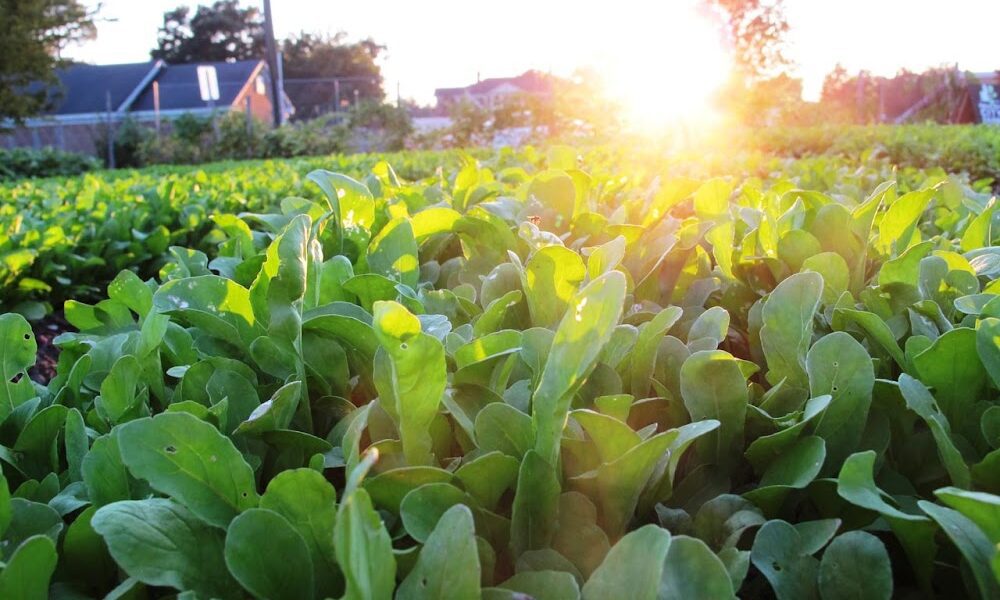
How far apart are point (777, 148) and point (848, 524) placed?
1225 cm

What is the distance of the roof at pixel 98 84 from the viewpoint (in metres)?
46.3

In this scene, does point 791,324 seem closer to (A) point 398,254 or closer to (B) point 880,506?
(B) point 880,506

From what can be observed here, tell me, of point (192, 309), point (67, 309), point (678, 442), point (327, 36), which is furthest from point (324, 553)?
point (327, 36)

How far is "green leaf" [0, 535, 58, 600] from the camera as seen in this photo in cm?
65

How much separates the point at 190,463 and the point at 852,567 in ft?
2.12

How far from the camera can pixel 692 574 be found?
64 centimetres

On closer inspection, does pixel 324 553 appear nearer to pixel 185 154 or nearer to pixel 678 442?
pixel 678 442

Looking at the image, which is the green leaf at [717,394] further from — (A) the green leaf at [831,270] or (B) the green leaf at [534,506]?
(A) the green leaf at [831,270]

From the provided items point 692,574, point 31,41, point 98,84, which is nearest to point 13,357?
point 692,574

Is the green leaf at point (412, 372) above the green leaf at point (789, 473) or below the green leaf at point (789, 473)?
above

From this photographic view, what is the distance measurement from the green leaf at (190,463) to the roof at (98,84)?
50878mm

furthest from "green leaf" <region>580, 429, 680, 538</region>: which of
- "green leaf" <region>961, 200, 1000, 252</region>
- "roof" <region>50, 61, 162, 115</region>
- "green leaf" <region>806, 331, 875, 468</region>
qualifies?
"roof" <region>50, 61, 162, 115</region>

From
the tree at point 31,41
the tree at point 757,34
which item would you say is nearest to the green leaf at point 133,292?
the tree at point 757,34

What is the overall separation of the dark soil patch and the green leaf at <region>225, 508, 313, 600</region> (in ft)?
10.7
